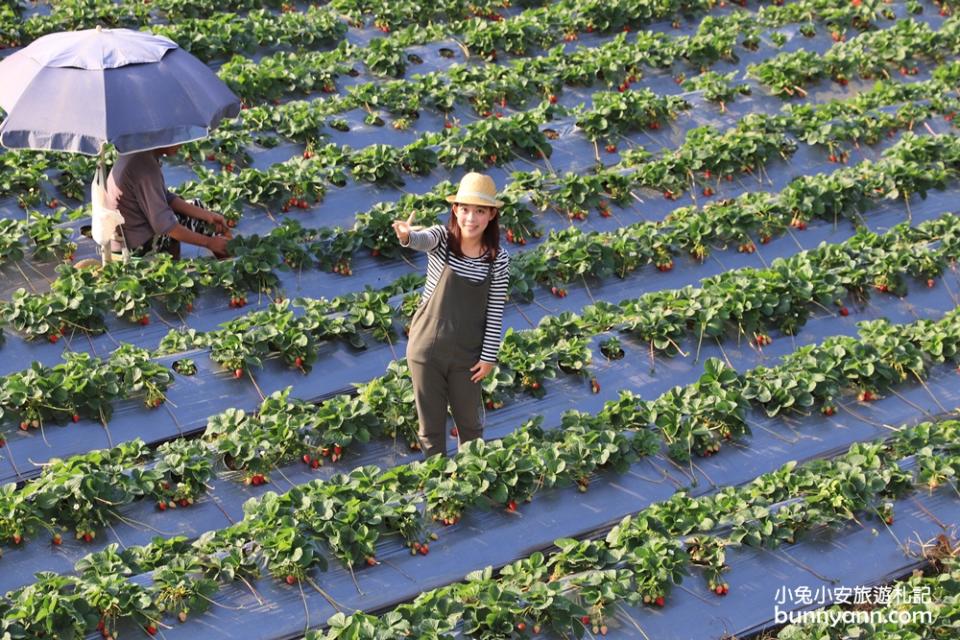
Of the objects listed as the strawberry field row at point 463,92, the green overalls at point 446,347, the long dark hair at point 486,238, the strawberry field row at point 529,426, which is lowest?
the strawberry field row at point 529,426

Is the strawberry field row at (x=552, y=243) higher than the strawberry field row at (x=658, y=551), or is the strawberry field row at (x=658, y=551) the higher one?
the strawberry field row at (x=552, y=243)

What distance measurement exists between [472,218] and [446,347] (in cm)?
61

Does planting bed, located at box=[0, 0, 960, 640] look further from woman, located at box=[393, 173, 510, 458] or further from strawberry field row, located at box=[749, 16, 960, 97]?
woman, located at box=[393, 173, 510, 458]

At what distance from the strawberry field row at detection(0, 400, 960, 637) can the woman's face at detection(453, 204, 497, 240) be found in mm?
1080

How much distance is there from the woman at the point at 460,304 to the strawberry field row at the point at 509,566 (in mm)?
388

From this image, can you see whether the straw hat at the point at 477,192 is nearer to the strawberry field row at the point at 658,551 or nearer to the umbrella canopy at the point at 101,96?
the strawberry field row at the point at 658,551

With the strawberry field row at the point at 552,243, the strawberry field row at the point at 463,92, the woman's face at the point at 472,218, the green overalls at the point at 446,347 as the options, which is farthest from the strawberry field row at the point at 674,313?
the strawberry field row at the point at 463,92

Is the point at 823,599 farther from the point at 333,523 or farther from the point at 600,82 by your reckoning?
the point at 600,82

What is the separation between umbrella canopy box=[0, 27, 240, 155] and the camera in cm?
678

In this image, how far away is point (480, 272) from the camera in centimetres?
574

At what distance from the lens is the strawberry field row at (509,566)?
5020 millimetres

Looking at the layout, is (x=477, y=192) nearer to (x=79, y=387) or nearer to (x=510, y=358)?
(x=510, y=358)

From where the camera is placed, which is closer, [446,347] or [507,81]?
[446,347]

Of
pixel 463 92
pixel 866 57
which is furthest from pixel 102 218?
pixel 866 57
